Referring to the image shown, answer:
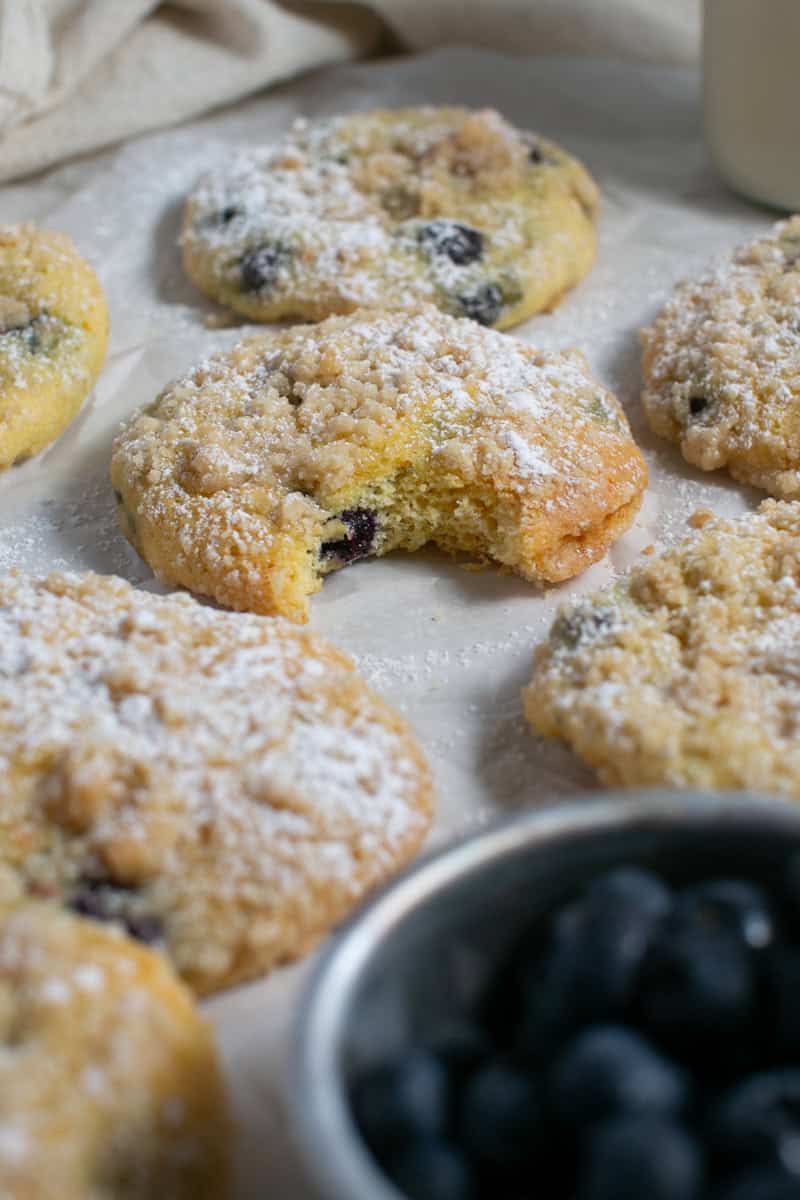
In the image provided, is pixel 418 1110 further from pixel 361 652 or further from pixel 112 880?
pixel 361 652

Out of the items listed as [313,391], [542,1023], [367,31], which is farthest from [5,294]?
[542,1023]

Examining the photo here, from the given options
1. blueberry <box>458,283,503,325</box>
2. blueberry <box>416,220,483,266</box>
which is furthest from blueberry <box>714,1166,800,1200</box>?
blueberry <box>416,220,483,266</box>

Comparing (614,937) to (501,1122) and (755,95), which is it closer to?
(501,1122)

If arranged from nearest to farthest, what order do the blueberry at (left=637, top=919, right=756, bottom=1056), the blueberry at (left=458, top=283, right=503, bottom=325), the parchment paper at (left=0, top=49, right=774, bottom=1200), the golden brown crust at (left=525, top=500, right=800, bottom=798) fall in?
the blueberry at (left=637, top=919, right=756, bottom=1056), the golden brown crust at (left=525, top=500, right=800, bottom=798), the parchment paper at (left=0, top=49, right=774, bottom=1200), the blueberry at (left=458, top=283, right=503, bottom=325)

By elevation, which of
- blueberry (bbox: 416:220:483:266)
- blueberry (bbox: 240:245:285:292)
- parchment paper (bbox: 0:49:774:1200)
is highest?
blueberry (bbox: 416:220:483:266)

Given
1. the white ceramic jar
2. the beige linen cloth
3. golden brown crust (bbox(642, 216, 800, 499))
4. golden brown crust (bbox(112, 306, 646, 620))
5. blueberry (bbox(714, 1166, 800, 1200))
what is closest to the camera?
blueberry (bbox(714, 1166, 800, 1200))

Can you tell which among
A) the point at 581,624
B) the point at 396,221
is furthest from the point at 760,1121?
the point at 396,221

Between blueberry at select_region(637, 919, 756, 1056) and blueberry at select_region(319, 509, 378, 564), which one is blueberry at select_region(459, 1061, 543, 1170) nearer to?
blueberry at select_region(637, 919, 756, 1056)
